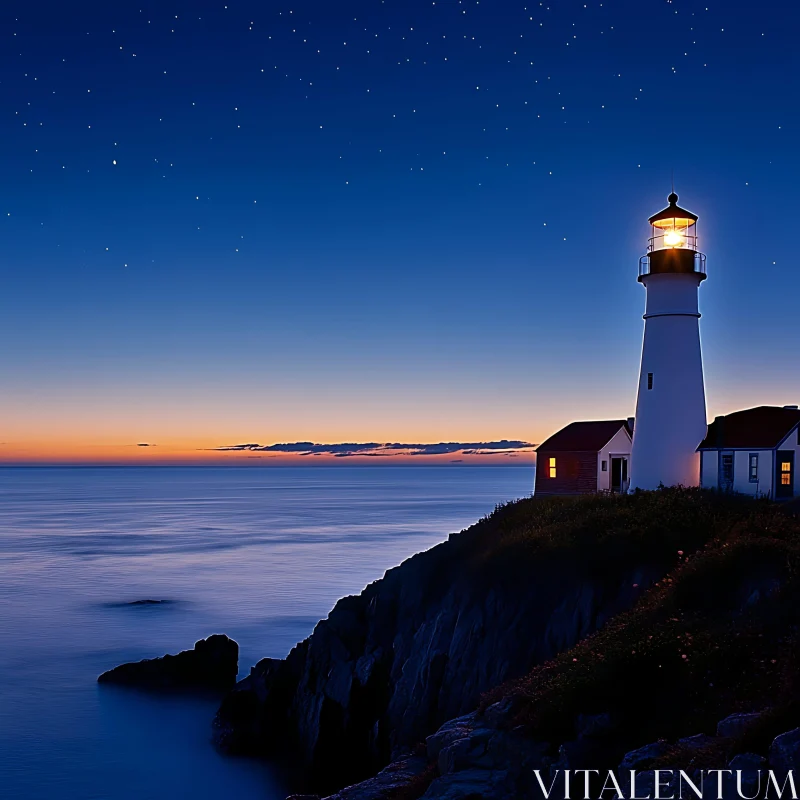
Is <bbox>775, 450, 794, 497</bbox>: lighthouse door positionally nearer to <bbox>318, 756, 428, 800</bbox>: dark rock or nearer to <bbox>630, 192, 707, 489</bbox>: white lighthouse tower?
<bbox>630, 192, 707, 489</bbox>: white lighthouse tower

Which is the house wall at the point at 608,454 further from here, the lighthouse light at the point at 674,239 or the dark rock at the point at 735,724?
the dark rock at the point at 735,724

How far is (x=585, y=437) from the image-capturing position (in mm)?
36062

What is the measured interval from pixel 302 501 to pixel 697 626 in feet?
414

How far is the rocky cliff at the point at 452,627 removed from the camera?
1852cm

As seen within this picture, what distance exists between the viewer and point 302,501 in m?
136

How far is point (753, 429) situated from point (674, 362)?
3.90 m

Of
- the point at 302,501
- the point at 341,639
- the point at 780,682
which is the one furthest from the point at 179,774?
the point at 302,501

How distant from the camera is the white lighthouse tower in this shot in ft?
95.5

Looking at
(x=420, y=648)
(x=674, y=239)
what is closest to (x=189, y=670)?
(x=420, y=648)

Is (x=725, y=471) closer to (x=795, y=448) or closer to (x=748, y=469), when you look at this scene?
(x=748, y=469)

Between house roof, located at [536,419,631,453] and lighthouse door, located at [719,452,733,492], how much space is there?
678 centimetres

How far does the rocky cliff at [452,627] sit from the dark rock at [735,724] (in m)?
8.21

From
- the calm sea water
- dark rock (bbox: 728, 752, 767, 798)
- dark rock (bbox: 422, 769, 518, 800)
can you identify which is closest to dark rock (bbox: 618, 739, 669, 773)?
dark rock (bbox: 728, 752, 767, 798)

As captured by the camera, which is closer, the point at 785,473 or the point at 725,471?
the point at 785,473
